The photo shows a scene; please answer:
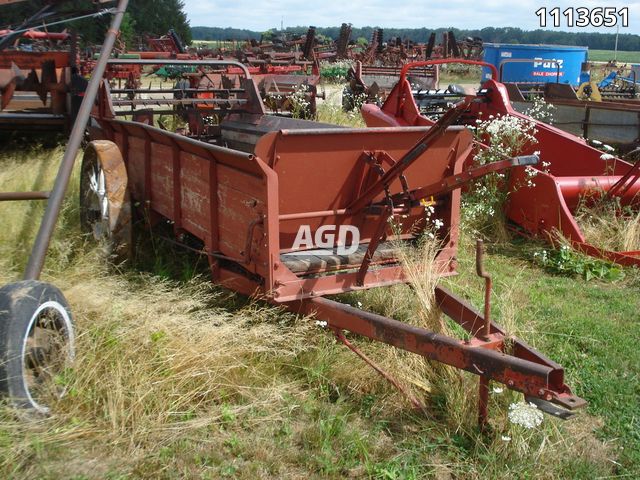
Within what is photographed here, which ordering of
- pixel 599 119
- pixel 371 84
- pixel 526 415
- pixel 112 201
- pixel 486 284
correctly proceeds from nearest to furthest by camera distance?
pixel 526 415, pixel 486 284, pixel 112 201, pixel 599 119, pixel 371 84

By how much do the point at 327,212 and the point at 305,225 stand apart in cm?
17

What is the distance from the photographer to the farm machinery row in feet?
10.4

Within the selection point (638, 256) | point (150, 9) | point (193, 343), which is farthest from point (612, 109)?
point (150, 9)

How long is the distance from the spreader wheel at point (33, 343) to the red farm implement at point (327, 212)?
1100mm

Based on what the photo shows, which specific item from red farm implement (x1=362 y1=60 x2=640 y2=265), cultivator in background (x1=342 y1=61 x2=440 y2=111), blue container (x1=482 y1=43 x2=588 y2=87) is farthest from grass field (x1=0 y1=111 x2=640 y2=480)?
blue container (x1=482 y1=43 x2=588 y2=87)

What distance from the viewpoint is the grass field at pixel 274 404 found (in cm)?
307

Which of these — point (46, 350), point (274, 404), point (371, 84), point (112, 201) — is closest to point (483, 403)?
point (274, 404)

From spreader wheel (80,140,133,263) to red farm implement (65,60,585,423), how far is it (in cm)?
1

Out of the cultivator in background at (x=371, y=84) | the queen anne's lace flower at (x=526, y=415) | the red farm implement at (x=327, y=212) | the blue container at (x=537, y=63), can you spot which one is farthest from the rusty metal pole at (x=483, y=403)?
the blue container at (x=537, y=63)

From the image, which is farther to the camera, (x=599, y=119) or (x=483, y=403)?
(x=599, y=119)

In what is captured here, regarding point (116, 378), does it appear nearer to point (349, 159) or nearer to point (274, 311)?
point (274, 311)

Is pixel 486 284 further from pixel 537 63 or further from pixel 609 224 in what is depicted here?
pixel 537 63

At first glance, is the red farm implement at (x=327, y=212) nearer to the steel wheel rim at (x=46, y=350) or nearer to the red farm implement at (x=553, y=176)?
the steel wheel rim at (x=46, y=350)

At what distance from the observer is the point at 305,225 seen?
433 centimetres
